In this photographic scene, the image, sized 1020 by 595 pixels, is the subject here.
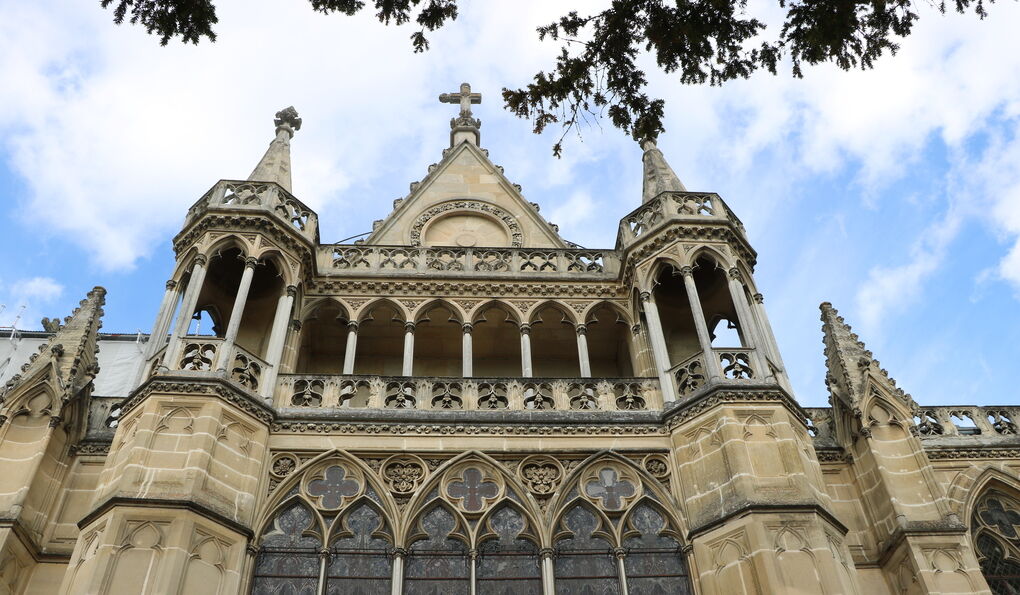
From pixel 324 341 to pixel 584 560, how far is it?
740 centimetres

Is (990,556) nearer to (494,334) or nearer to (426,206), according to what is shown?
(494,334)

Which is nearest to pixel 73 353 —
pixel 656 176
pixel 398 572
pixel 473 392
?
pixel 473 392

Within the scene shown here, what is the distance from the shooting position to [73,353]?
15148 millimetres

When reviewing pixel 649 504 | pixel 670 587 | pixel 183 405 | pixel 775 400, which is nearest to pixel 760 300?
pixel 775 400

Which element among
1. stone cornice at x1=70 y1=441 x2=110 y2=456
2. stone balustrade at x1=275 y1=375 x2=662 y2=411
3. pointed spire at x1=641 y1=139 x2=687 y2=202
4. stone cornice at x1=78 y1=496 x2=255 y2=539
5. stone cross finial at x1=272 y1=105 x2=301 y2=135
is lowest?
stone cornice at x1=78 y1=496 x2=255 y2=539

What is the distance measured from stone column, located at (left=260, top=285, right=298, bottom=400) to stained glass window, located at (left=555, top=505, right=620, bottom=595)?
4994 millimetres

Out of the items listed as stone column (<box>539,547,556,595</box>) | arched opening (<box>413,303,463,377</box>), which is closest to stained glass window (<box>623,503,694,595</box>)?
stone column (<box>539,547,556,595</box>)

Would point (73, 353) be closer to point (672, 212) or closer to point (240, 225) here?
point (240, 225)

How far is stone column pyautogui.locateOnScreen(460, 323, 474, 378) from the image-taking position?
1552 centimetres

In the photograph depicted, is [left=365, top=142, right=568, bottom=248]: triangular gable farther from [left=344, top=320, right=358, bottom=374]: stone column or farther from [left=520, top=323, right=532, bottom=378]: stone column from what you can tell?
[left=520, top=323, right=532, bottom=378]: stone column

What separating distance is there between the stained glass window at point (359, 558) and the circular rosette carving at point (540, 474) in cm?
220

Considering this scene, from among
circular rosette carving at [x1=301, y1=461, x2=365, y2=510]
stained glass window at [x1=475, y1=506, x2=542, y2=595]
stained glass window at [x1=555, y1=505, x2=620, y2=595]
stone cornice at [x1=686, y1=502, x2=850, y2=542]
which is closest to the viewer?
stone cornice at [x1=686, y1=502, x2=850, y2=542]

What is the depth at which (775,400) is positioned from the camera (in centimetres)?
→ 1367

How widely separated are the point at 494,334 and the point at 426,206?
3988mm
